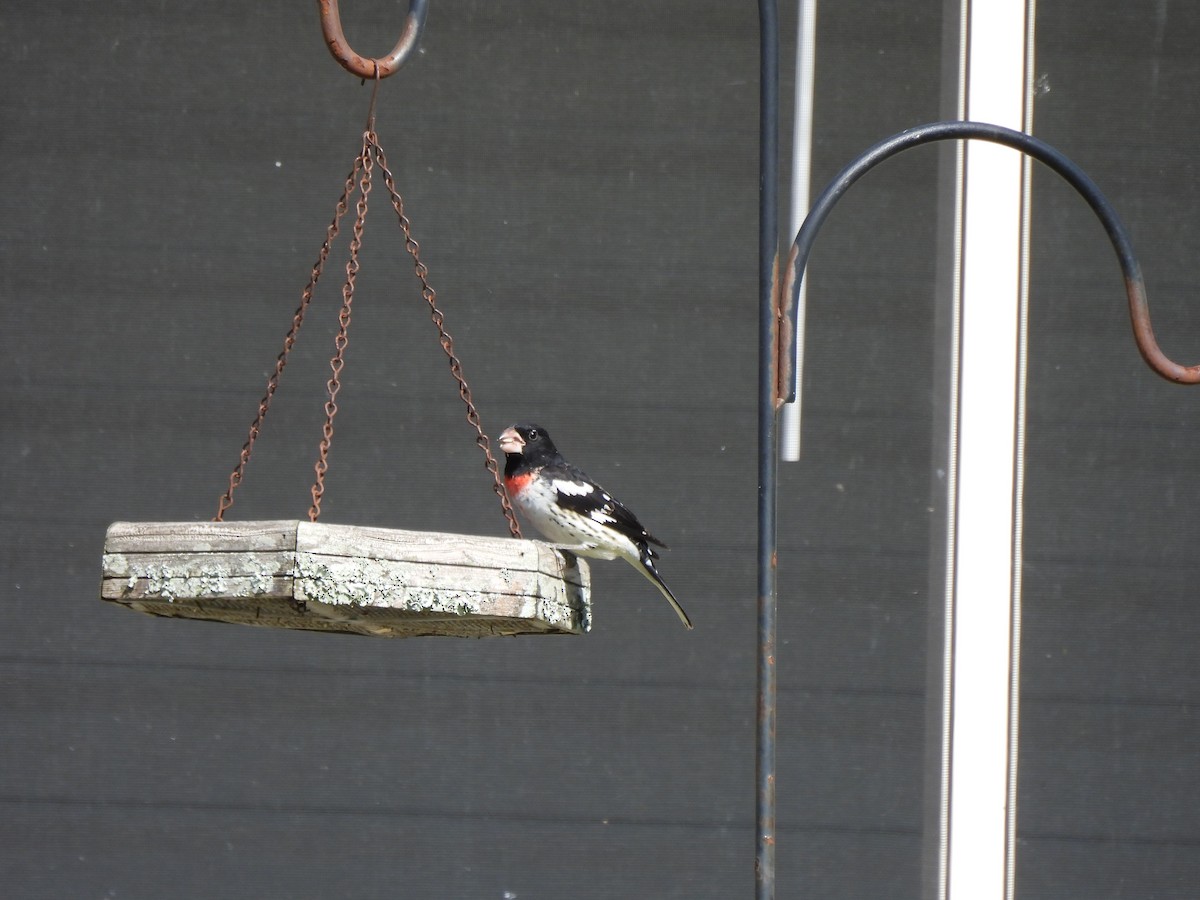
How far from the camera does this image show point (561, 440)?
12.4ft

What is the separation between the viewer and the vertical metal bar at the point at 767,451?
5.92ft

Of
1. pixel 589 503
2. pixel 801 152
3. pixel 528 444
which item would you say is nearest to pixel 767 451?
pixel 589 503

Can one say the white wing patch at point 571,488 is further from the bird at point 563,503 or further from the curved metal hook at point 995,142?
the curved metal hook at point 995,142

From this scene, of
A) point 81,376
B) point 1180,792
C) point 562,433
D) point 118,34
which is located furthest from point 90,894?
point 1180,792

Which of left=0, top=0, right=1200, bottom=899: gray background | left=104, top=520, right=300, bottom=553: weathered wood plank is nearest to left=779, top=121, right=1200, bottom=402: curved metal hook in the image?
left=104, top=520, right=300, bottom=553: weathered wood plank

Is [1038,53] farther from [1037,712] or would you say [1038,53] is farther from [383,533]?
[383,533]

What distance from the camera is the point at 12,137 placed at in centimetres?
377

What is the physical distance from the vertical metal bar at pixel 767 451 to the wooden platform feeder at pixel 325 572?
322mm

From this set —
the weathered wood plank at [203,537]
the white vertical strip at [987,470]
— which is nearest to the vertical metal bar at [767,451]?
the weathered wood plank at [203,537]

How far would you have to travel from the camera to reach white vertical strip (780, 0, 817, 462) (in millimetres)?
2637

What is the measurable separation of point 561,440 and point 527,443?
43.6 inches

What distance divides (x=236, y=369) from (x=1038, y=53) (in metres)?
2.05

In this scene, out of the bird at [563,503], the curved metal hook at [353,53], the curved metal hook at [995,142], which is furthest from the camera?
the bird at [563,503]

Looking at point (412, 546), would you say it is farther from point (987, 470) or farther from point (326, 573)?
point (987, 470)
